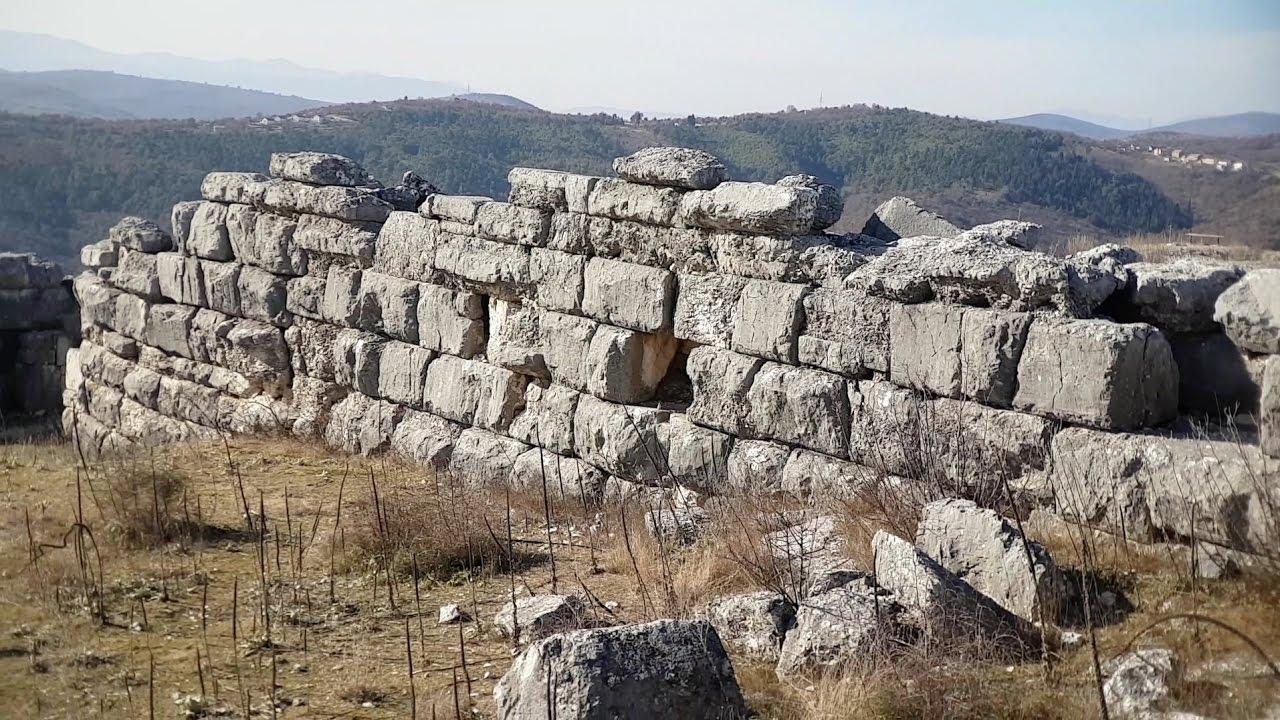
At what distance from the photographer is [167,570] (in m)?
6.42

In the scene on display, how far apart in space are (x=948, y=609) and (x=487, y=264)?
5649mm

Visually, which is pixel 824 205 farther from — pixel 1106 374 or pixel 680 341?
pixel 1106 374

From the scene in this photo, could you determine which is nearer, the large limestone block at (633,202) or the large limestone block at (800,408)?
the large limestone block at (800,408)

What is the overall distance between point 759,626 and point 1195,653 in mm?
1672

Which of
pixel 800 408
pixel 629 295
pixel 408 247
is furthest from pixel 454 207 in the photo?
pixel 800 408

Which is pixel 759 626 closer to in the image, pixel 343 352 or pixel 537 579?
pixel 537 579

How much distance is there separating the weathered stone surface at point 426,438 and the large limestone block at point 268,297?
2223 millimetres

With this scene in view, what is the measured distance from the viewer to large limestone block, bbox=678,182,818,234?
726cm

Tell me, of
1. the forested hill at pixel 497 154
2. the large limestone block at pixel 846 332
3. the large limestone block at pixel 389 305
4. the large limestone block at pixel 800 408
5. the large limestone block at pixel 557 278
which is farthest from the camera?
the forested hill at pixel 497 154

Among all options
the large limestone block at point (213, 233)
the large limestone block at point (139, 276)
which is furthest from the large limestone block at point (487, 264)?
the large limestone block at point (139, 276)

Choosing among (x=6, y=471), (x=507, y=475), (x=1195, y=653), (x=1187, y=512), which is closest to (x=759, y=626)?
(x=1195, y=653)

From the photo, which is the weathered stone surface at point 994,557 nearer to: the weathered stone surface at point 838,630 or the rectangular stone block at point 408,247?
the weathered stone surface at point 838,630

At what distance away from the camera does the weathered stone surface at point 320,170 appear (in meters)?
11.0

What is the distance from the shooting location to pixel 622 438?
8.04 metres
